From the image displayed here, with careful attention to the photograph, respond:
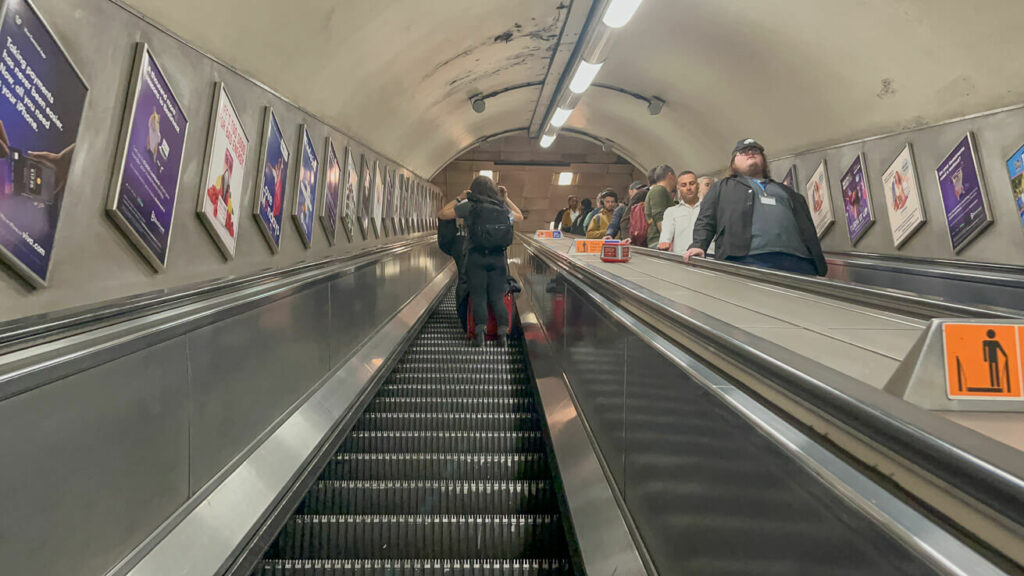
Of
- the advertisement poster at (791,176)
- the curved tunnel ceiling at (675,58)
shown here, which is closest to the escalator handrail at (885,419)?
the curved tunnel ceiling at (675,58)

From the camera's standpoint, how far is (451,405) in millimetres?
4438

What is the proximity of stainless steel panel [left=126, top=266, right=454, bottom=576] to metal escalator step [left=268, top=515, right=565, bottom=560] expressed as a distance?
235mm

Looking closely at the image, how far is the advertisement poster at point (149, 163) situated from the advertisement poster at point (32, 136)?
328mm

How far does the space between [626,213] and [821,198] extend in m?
2.27

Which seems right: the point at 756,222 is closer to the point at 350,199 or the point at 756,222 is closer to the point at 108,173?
the point at 108,173

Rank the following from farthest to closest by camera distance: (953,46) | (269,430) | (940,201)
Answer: (940,201)
(953,46)
(269,430)

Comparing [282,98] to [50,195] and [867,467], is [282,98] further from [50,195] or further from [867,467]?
[867,467]

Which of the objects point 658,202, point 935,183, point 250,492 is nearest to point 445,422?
point 250,492

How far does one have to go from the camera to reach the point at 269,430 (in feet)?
10.2

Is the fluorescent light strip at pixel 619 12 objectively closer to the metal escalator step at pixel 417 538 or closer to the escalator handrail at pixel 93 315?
the escalator handrail at pixel 93 315

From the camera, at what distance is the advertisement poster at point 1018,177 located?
4.71 metres

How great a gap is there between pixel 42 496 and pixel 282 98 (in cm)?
399

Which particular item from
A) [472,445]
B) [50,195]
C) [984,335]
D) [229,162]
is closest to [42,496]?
[50,195]

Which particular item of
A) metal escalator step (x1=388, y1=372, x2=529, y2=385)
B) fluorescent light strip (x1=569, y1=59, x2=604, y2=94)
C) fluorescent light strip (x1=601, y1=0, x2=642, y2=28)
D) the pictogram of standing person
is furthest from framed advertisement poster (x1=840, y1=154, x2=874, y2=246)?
the pictogram of standing person
